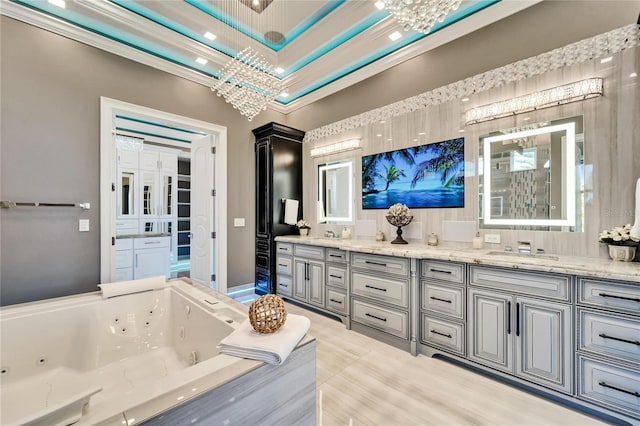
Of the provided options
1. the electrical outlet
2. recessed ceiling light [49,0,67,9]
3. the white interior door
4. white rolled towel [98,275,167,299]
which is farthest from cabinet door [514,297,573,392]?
recessed ceiling light [49,0,67,9]

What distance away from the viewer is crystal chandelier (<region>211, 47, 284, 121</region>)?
8.74 feet

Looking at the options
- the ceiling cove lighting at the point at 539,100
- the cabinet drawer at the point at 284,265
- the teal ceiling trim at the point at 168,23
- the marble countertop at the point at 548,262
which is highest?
the teal ceiling trim at the point at 168,23

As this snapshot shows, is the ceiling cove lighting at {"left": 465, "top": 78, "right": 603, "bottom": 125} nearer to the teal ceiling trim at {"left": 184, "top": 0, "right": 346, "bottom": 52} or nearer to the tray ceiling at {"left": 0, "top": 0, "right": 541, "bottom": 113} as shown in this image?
the tray ceiling at {"left": 0, "top": 0, "right": 541, "bottom": 113}

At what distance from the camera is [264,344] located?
1193 millimetres

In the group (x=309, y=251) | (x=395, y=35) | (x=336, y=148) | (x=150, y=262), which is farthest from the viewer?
(x=150, y=262)

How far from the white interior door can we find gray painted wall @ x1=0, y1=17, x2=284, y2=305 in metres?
1.07

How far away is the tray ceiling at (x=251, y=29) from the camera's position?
247 cm

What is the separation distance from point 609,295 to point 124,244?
5704mm

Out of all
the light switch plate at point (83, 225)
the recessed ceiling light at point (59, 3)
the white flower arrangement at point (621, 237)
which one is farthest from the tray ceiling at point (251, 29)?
the white flower arrangement at point (621, 237)

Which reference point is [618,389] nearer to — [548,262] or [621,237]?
[548,262]

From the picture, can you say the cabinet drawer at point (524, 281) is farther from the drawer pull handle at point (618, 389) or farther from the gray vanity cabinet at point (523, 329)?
the drawer pull handle at point (618, 389)

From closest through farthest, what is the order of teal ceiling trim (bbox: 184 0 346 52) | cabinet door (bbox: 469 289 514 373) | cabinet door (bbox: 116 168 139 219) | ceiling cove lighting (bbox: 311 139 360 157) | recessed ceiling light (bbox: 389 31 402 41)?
1. cabinet door (bbox: 469 289 514 373)
2. teal ceiling trim (bbox: 184 0 346 52)
3. recessed ceiling light (bbox: 389 31 402 41)
4. ceiling cove lighting (bbox: 311 139 360 157)
5. cabinet door (bbox: 116 168 139 219)

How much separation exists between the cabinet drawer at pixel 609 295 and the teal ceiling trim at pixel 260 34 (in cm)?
309

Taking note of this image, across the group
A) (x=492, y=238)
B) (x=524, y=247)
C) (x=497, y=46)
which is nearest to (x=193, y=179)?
(x=492, y=238)
